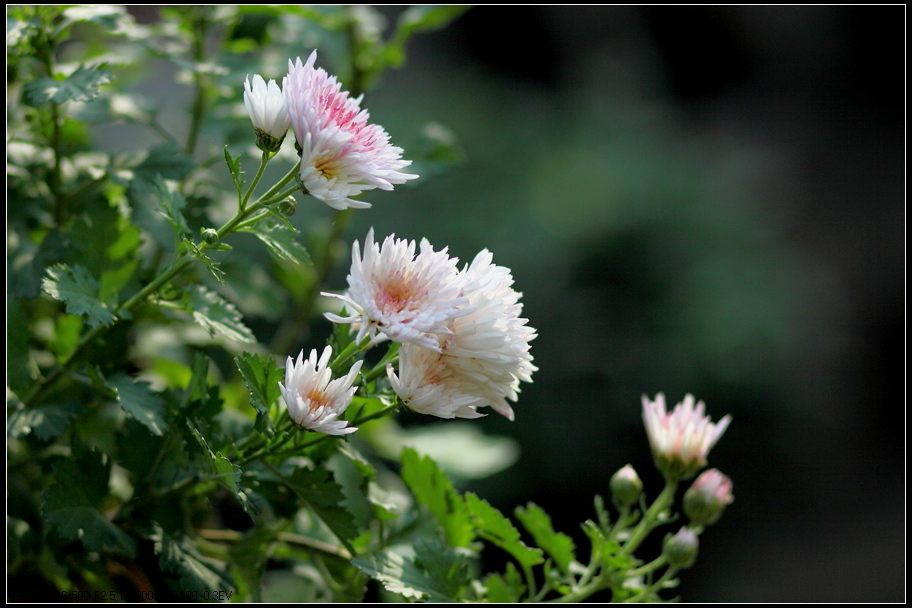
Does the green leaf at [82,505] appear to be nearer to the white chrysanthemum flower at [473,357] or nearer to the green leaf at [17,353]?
the green leaf at [17,353]

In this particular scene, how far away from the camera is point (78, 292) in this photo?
439 mm

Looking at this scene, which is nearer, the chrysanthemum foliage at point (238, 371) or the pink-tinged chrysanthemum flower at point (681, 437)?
the chrysanthemum foliage at point (238, 371)

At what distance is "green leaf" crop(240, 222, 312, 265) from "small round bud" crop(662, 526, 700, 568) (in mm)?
301

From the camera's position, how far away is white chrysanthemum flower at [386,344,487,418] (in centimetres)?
38

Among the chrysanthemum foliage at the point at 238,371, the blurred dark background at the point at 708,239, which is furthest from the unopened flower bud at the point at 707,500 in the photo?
the blurred dark background at the point at 708,239

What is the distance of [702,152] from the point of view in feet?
7.22

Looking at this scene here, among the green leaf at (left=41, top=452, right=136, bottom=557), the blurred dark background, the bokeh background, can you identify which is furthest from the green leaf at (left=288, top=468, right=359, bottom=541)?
the blurred dark background

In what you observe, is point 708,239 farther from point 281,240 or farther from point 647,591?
point 281,240

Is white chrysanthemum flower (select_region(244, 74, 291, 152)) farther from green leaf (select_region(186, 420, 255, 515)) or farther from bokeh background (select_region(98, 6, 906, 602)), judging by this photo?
bokeh background (select_region(98, 6, 906, 602))

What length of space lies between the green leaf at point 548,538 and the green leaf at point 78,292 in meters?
0.28

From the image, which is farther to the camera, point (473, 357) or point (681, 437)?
point (681, 437)

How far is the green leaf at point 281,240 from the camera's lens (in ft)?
1.32

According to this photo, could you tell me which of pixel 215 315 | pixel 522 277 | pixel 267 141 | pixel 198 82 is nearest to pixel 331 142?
pixel 267 141

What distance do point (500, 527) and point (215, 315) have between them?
0.21 meters
